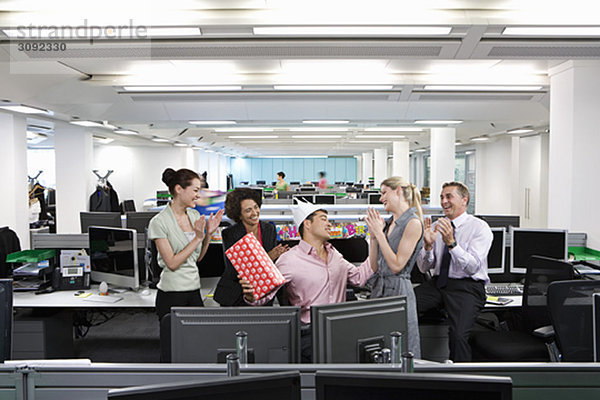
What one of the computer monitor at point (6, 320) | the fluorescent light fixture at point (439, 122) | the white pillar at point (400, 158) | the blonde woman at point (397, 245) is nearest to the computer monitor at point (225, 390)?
the computer monitor at point (6, 320)

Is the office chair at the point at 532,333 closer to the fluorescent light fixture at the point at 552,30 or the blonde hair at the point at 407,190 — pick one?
the blonde hair at the point at 407,190

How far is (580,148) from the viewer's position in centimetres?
459

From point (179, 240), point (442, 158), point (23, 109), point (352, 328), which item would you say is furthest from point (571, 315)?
point (442, 158)

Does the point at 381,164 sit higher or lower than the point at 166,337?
higher

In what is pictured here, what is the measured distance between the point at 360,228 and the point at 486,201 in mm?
11502

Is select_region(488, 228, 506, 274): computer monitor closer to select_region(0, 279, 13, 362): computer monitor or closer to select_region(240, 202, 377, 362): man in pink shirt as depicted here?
select_region(240, 202, 377, 362): man in pink shirt

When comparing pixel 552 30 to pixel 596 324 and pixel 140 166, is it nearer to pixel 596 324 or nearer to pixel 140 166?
pixel 596 324

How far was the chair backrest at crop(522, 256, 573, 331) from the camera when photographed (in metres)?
3.35

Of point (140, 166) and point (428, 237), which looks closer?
point (428, 237)

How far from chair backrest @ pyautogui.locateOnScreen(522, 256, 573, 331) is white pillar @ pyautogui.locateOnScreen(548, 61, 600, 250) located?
1524mm

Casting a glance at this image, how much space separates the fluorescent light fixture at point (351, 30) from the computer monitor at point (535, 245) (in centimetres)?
199

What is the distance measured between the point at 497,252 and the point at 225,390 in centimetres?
360

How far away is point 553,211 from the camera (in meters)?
4.96

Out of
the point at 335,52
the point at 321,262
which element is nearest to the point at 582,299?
the point at 321,262
